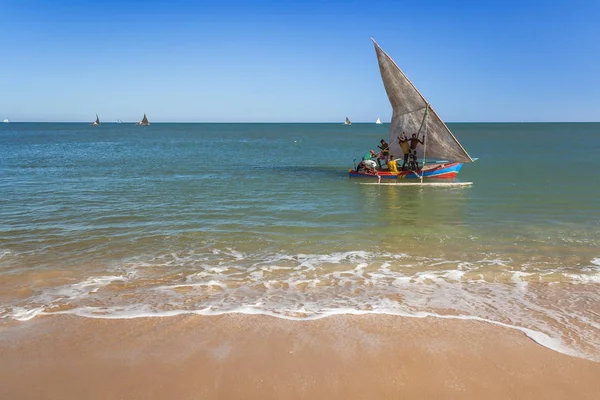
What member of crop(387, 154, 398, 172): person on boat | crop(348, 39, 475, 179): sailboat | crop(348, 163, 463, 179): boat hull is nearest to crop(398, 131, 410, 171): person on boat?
crop(348, 39, 475, 179): sailboat

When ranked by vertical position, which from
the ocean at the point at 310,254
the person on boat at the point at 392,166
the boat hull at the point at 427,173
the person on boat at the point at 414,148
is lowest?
the ocean at the point at 310,254

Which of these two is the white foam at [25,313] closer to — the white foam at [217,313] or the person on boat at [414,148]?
the white foam at [217,313]

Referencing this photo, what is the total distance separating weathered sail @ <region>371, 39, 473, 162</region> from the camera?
24.1m

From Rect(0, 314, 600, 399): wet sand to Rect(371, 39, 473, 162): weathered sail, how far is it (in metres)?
19.1

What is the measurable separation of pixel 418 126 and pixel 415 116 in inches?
23.2

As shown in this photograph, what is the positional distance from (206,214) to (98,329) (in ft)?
31.9

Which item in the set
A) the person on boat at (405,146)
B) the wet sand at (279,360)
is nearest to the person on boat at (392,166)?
the person on boat at (405,146)

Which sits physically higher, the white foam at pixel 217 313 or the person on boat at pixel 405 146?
the person on boat at pixel 405 146

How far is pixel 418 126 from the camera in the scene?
25031 millimetres

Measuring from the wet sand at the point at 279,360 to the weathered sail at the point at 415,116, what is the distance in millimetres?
19100

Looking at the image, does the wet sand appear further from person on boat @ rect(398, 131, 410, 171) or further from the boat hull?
person on boat @ rect(398, 131, 410, 171)

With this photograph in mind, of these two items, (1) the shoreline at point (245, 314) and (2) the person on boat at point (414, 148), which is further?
(2) the person on boat at point (414, 148)

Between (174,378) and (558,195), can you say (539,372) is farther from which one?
(558,195)

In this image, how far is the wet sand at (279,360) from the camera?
16.1 ft
